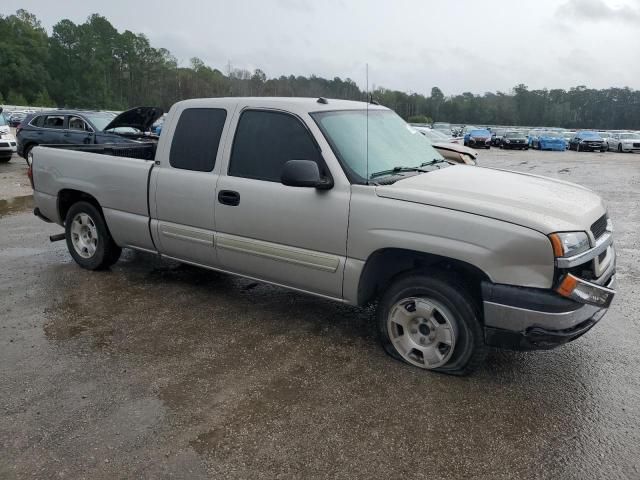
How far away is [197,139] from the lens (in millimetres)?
4707

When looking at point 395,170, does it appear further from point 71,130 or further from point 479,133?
point 479,133

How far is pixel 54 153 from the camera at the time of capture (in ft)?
19.2

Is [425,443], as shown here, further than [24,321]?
No

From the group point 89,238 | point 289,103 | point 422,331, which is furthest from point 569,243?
point 89,238

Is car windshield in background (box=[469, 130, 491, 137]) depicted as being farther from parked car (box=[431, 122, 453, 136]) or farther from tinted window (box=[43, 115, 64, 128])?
tinted window (box=[43, 115, 64, 128])

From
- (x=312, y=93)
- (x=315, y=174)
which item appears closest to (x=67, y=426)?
(x=315, y=174)

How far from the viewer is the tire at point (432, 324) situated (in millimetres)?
3488

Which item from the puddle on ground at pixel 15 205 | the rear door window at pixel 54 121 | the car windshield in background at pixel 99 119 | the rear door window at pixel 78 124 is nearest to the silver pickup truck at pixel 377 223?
the puddle on ground at pixel 15 205

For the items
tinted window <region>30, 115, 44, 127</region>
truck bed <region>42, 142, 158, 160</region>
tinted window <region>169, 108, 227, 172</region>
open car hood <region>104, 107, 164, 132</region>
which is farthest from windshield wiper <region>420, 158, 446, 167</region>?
tinted window <region>30, 115, 44, 127</region>

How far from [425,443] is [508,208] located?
152cm

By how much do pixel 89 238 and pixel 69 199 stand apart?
0.52 metres

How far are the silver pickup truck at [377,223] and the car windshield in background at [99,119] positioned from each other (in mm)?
8893

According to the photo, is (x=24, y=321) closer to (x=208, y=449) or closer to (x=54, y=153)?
(x=54, y=153)

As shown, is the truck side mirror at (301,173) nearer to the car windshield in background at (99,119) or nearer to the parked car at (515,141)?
the car windshield in background at (99,119)
